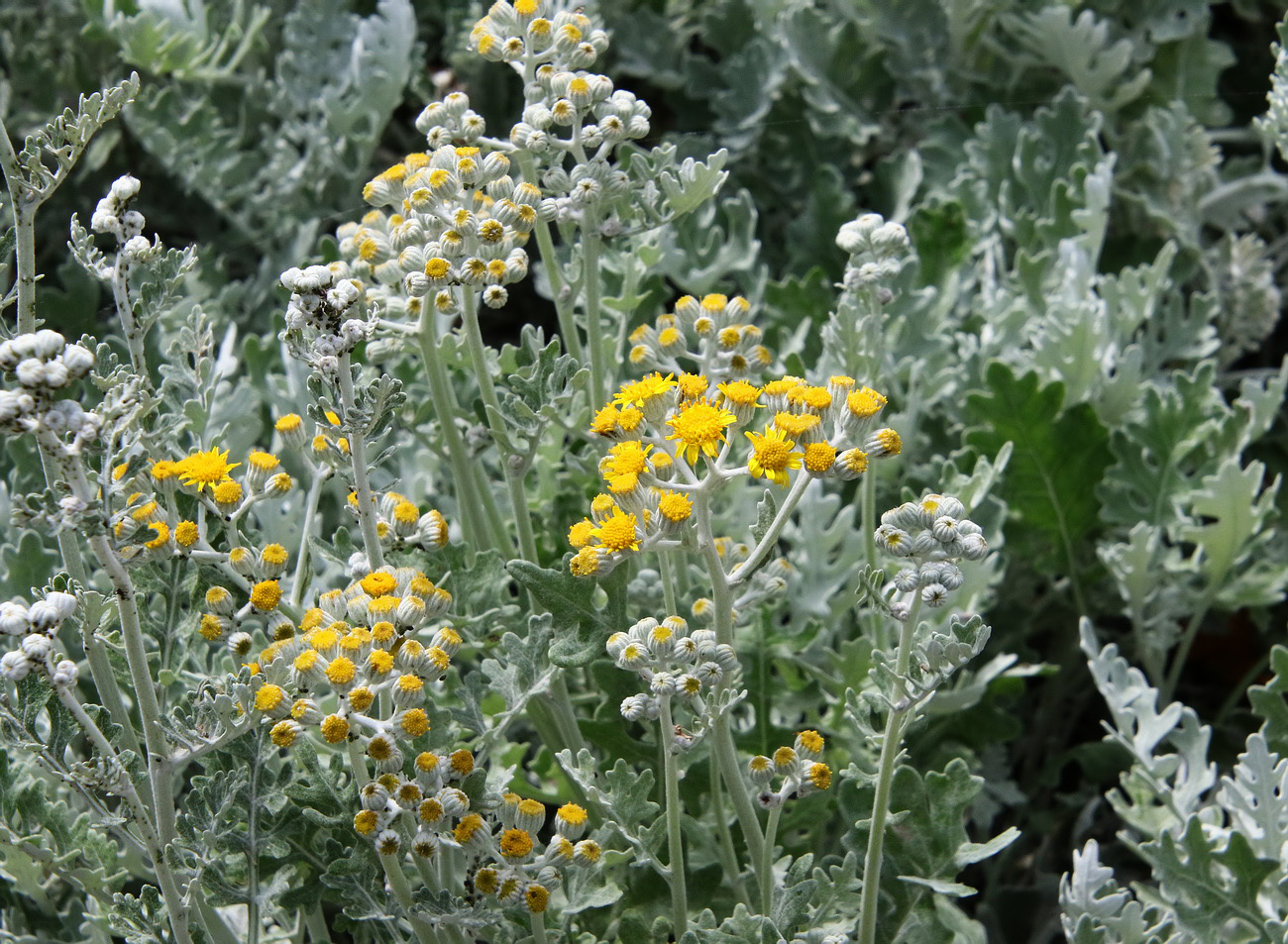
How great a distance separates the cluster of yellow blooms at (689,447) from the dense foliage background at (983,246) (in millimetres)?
410

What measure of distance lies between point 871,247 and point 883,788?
0.59 meters

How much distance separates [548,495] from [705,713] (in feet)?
1.95

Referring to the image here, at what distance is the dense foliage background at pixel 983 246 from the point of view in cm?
185

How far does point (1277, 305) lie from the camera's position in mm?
2205

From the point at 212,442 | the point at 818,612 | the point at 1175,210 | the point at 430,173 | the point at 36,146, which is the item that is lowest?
the point at 818,612

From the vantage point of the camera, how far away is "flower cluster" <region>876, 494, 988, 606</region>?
3.44 feet

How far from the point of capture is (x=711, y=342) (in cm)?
135

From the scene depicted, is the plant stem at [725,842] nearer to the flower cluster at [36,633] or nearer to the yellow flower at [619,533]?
the yellow flower at [619,533]

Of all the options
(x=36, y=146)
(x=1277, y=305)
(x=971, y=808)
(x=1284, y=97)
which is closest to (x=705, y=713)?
(x=36, y=146)

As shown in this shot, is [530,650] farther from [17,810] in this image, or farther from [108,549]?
[17,810]

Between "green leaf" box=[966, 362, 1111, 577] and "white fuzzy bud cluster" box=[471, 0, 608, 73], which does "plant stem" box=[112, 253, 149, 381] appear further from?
"green leaf" box=[966, 362, 1111, 577]

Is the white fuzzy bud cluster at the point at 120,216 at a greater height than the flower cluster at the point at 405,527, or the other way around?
the white fuzzy bud cluster at the point at 120,216

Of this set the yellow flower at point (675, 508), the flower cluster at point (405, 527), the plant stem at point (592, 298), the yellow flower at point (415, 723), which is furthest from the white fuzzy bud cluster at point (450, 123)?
the yellow flower at point (415, 723)

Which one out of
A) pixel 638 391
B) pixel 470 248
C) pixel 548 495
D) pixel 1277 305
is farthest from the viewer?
pixel 1277 305
